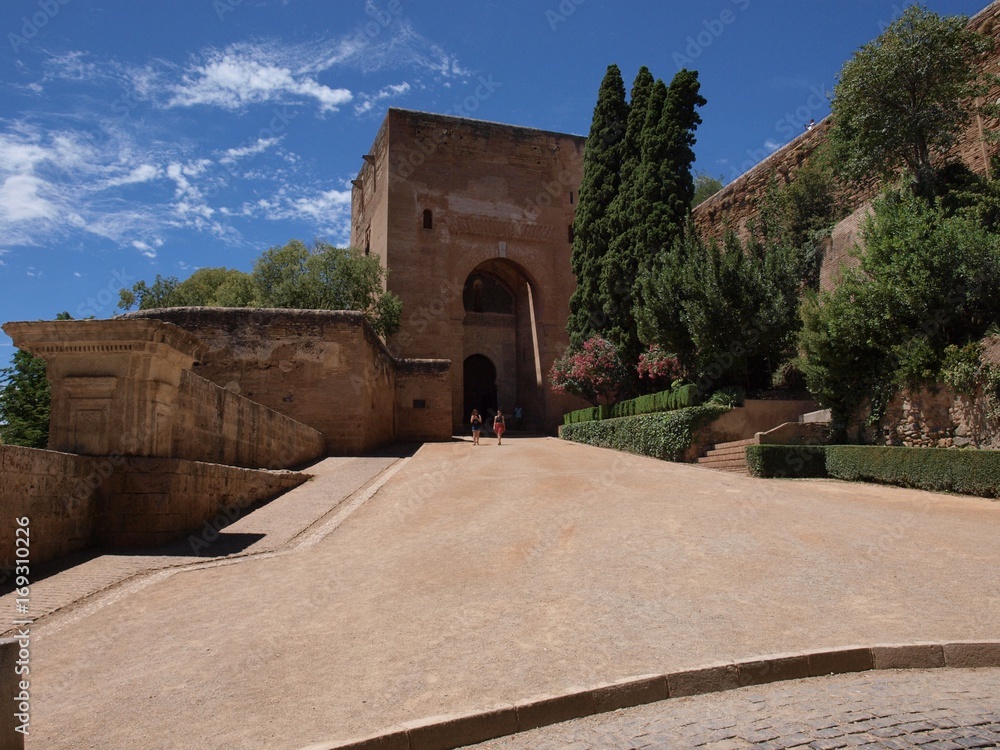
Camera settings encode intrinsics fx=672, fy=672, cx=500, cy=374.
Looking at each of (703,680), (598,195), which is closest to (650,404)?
(598,195)

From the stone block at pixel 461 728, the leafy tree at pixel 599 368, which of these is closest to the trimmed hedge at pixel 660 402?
the leafy tree at pixel 599 368

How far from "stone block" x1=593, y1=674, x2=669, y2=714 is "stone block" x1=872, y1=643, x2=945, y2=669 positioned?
1.36m

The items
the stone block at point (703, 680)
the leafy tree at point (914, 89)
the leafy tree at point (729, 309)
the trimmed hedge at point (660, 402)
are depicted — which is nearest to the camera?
the stone block at point (703, 680)

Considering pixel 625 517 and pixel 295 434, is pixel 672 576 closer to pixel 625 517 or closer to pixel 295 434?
pixel 625 517

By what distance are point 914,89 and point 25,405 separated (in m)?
18.3

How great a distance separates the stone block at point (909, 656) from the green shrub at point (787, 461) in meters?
8.60

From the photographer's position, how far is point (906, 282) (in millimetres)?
11586

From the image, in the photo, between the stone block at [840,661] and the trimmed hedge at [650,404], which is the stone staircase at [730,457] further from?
the stone block at [840,661]

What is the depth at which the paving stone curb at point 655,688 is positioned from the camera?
2.93m

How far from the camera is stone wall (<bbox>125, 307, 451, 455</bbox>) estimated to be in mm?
14453

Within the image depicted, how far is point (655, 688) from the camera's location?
336cm

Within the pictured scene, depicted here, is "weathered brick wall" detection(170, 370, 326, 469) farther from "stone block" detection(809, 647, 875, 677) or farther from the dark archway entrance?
the dark archway entrance

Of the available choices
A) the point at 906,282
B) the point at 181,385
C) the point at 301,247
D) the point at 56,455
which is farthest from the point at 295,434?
the point at 301,247

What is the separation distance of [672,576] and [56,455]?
201 inches
